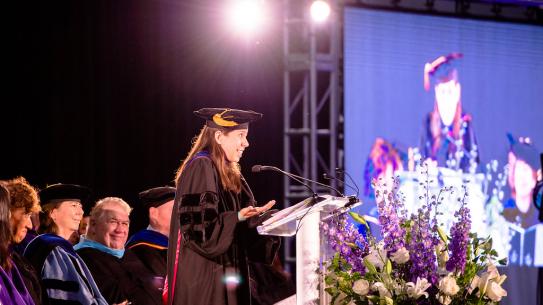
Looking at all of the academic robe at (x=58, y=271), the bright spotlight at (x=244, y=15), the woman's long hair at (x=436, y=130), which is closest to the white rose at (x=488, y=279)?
the academic robe at (x=58, y=271)

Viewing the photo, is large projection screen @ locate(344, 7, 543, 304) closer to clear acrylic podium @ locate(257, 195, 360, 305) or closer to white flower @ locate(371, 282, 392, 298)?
clear acrylic podium @ locate(257, 195, 360, 305)

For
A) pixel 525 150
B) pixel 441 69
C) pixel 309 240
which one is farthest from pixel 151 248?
pixel 525 150

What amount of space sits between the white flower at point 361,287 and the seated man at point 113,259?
2960 millimetres

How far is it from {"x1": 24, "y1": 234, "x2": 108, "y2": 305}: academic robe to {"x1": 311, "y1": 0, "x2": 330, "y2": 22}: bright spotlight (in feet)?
13.8

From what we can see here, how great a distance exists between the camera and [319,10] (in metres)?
7.86

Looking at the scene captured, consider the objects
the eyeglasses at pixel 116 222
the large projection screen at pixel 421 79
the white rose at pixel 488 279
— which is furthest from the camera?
the large projection screen at pixel 421 79

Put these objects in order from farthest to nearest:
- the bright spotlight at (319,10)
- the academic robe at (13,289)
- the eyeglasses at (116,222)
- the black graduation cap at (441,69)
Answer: the black graduation cap at (441,69)
the bright spotlight at (319,10)
the eyeglasses at (116,222)
the academic robe at (13,289)

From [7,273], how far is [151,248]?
82.7 inches

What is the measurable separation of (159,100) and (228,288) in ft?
14.0

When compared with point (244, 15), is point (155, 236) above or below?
below

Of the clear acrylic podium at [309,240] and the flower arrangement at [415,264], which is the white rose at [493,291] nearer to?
the flower arrangement at [415,264]

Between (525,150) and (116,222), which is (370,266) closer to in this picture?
(116,222)

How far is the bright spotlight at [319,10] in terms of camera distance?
309 inches

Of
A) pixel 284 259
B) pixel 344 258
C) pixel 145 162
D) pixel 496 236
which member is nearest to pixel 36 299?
pixel 344 258
